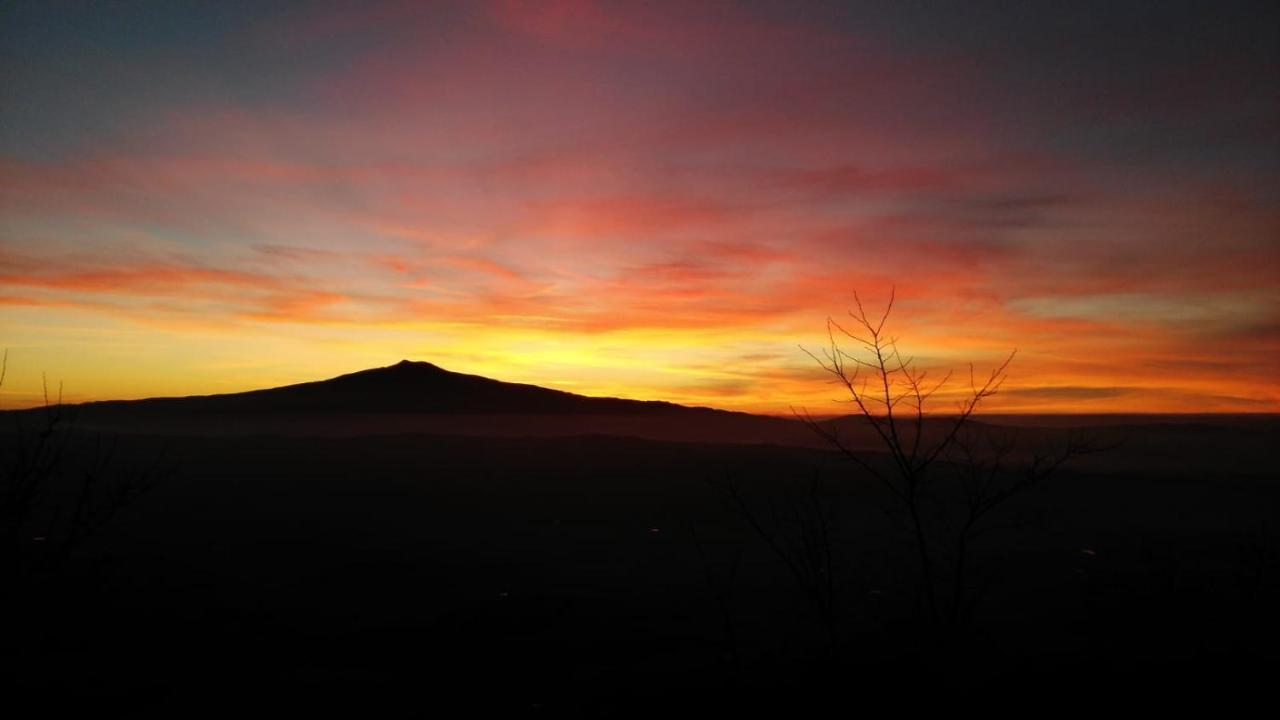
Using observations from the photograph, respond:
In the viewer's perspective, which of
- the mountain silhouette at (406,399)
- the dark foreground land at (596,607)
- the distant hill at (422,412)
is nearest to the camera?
the dark foreground land at (596,607)

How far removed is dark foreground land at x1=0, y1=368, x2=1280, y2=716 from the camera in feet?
20.7

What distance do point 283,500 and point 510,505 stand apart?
794cm

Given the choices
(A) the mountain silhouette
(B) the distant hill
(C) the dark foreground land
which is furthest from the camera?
(A) the mountain silhouette

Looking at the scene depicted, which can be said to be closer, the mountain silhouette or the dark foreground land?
the dark foreground land

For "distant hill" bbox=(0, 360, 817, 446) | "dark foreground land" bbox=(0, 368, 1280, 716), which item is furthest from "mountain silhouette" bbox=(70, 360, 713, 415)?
"dark foreground land" bbox=(0, 368, 1280, 716)

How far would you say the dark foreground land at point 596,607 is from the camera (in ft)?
20.7

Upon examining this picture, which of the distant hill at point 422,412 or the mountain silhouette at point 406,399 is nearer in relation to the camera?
the distant hill at point 422,412

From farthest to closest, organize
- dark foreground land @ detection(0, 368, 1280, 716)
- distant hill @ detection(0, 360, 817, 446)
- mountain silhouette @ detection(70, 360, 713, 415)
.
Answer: mountain silhouette @ detection(70, 360, 713, 415), distant hill @ detection(0, 360, 817, 446), dark foreground land @ detection(0, 368, 1280, 716)

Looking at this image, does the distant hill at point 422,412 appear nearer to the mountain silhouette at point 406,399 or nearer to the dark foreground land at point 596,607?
the mountain silhouette at point 406,399

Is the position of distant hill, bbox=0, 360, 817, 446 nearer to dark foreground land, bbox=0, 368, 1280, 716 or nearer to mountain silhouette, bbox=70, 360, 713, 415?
mountain silhouette, bbox=70, 360, 713, 415

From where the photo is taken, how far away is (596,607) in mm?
15023

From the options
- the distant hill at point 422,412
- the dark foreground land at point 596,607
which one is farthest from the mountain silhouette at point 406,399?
the dark foreground land at point 596,607

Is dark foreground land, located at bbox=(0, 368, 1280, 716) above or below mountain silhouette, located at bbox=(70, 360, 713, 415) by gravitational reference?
below

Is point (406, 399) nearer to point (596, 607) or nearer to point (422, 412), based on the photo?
point (422, 412)
